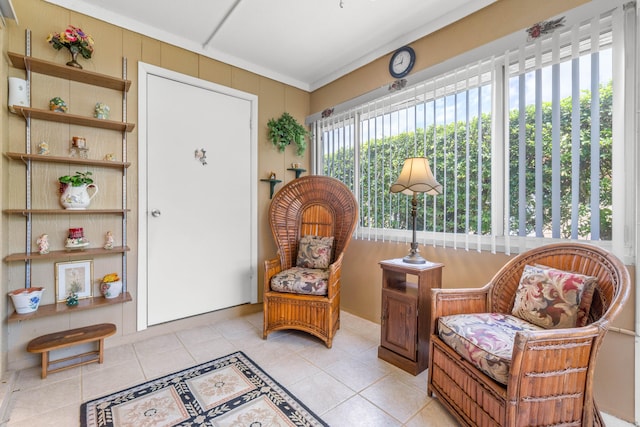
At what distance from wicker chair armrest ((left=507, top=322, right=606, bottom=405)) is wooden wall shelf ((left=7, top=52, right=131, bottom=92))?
2.93 metres

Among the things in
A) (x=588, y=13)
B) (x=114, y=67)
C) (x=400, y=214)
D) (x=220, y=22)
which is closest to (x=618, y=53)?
(x=588, y=13)

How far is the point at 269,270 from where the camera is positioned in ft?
7.98

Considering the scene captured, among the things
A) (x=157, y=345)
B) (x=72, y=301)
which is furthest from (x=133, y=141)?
(x=157, y=345)

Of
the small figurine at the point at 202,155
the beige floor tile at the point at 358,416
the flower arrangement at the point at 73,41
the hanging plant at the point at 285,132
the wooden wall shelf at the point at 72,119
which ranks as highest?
the flower arrangement at the point at 73,41

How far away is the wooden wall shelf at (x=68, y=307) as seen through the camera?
6.04 ft

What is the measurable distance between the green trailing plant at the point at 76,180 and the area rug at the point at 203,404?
1.41m

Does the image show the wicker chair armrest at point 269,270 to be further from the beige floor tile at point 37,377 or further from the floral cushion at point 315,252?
the beige floor tile at point 37,377

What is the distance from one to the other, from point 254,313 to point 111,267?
139 cm

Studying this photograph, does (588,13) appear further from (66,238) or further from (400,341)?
(66,238)

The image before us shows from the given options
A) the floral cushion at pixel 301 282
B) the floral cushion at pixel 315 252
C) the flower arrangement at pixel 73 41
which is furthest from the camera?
the floral cushion at pixel 315 252

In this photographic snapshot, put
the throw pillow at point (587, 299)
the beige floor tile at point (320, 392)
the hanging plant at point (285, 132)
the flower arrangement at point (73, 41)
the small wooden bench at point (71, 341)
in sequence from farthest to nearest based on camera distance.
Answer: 1. the hanging plant at point (285, 132)
2. the flower arrangement at point (73, 41)
3. the small wooden bench at point (71, 341)
4. the beige floor tile at point (320, 392)
5. the throw pillow at point (587, 299)

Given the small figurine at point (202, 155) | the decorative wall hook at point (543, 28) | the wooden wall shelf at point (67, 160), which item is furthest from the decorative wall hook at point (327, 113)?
the wooden wall shelf at point (67, 160)

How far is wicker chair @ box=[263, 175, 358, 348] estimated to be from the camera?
229 centimetres

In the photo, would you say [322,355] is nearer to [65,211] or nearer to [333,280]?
[333,280]
